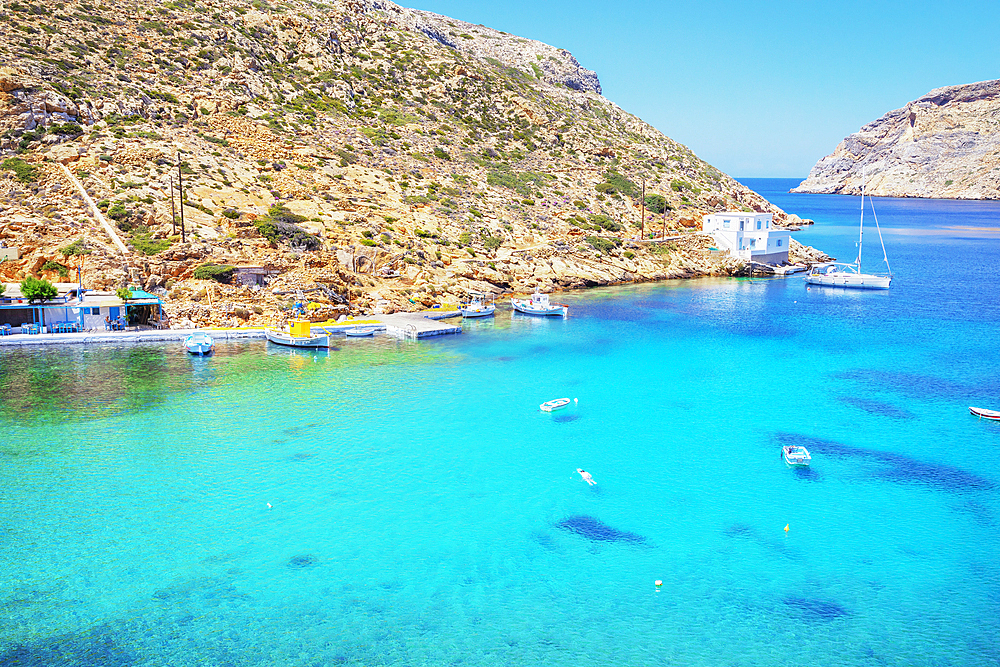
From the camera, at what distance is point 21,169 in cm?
7112

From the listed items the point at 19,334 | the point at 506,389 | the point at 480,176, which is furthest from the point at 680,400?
the point at 480,176

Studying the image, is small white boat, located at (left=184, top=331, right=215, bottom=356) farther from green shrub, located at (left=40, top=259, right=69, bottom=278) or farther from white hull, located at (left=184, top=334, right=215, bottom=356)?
green shrub, located at (left=40, top=259, right=69, bottom=278)

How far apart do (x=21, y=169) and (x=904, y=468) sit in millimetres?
77961

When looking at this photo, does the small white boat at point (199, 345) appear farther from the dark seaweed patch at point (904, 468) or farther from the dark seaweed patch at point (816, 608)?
the dark seaweed patch at point (816, 608)

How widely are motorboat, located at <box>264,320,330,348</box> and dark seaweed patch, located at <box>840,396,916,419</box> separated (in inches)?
1529

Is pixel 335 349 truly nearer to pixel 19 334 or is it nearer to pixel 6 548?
pixel 19 334

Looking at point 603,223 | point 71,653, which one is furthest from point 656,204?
point 71,653

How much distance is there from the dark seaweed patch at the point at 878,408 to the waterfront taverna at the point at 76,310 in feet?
177

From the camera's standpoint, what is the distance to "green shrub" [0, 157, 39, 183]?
7025 cm

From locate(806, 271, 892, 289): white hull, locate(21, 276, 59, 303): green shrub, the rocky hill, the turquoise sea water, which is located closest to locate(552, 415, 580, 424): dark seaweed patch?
the turquoise sea water

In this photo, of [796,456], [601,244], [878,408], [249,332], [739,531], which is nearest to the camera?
[739,531]

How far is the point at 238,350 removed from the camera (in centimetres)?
5888

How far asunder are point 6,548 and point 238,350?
31493 millimetres

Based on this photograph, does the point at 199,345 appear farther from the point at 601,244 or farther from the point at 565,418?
the point at 601,244
